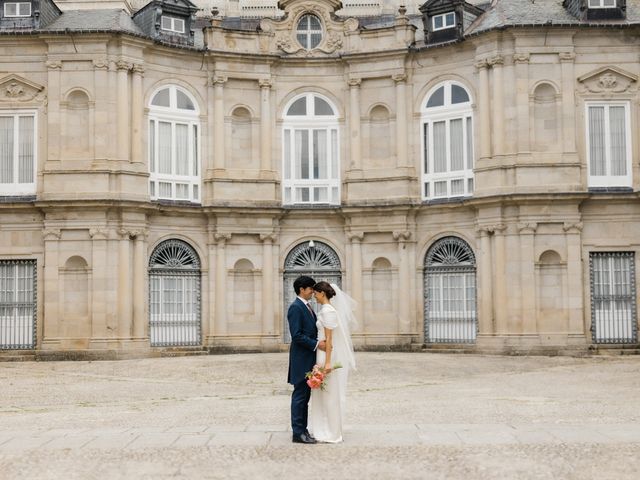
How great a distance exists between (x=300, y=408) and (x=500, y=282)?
19925 millimetres

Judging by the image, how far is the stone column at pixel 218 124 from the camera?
34719 millimetres

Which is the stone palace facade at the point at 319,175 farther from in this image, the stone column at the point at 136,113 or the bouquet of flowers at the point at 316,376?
the bouquet of flowers at the point at 316,376

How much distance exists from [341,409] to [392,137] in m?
22.5

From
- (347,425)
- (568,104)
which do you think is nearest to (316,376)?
(347,425)

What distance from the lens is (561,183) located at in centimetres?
3225

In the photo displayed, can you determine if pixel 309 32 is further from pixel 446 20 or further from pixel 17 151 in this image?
pixel 17 151

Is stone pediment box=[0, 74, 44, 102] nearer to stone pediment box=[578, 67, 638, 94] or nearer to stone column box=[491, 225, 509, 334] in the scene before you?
stone column box=[491, 225, 509, 334]

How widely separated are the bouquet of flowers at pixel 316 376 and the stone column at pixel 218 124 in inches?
861

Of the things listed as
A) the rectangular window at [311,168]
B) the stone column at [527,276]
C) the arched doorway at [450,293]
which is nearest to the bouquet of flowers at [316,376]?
the stone column at [527,276]

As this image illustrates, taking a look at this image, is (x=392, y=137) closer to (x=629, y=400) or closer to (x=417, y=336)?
(x=417, y=336)

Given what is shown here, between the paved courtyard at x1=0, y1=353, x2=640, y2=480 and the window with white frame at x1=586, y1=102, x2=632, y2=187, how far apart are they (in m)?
7.59

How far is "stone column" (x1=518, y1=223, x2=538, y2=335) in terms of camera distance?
3188cm

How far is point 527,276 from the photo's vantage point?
105 ft

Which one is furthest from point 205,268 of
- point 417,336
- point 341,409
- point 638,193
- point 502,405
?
point 341,409
